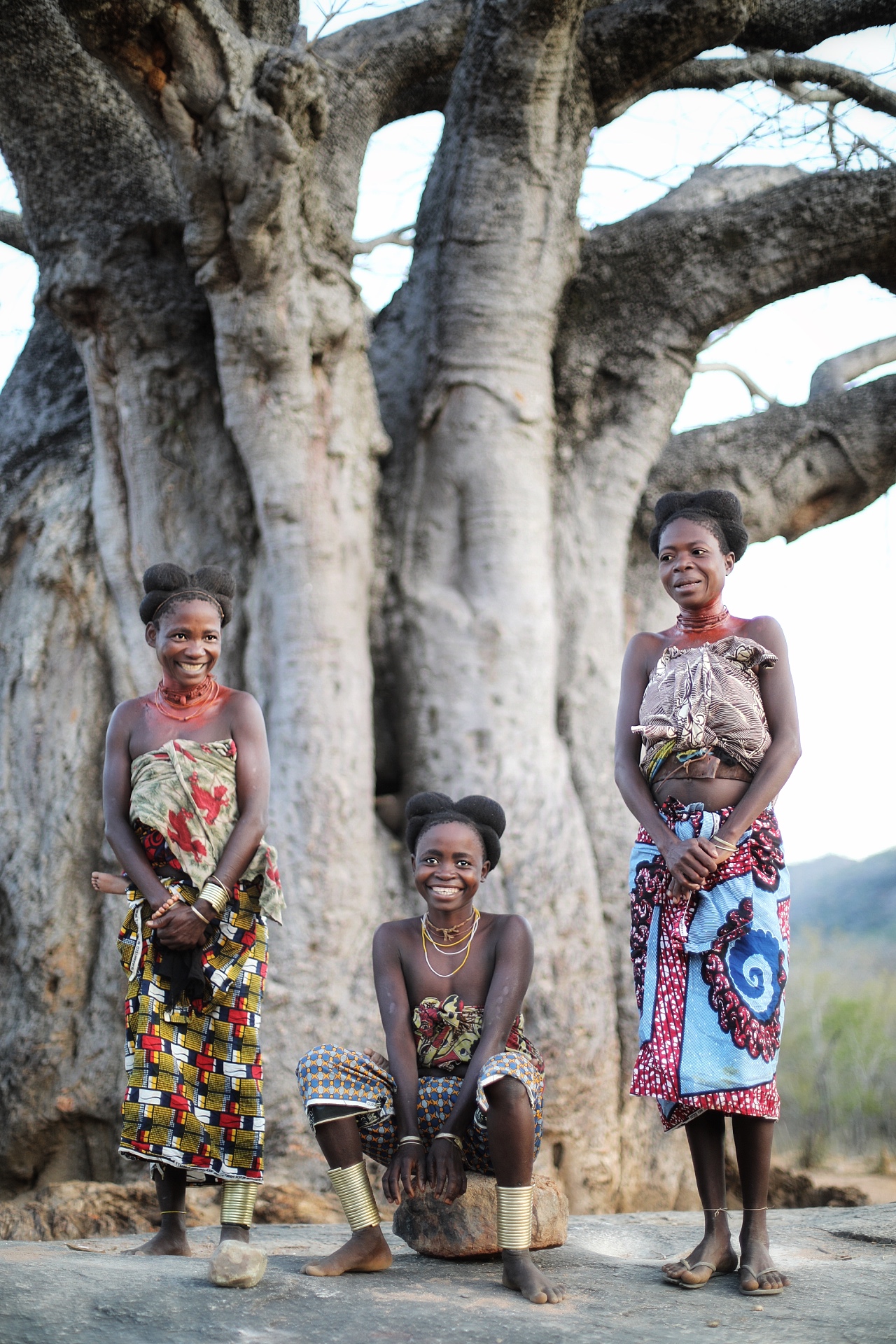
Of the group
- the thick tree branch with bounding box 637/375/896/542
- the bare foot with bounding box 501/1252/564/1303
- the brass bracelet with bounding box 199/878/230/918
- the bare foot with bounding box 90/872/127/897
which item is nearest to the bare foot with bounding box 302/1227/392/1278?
the bare foot with bounding box 501/1252/564/1303

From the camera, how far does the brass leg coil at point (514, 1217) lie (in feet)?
9.33

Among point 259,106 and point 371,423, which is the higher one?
point 259,106

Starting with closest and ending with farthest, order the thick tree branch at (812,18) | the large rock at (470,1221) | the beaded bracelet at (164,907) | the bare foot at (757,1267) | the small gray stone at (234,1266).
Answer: the small gray stone at (234,1266), the bare foot at (757,1267), the large rock at (470,1221), the beaded bracelet at (164,907), the thick tree branch at (812,18)

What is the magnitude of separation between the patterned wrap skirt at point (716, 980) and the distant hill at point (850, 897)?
46.9 ft

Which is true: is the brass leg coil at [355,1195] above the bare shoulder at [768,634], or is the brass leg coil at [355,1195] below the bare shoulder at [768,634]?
below

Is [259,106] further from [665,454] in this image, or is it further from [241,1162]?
[241,1162]

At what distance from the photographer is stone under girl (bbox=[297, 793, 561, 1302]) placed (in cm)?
287

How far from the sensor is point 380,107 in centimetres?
658

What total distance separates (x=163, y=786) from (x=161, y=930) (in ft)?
1.23

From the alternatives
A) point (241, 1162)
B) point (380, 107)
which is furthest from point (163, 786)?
point (380, 107)

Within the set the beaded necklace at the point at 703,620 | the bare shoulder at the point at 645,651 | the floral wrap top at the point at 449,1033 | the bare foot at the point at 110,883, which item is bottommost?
the floral wrap top at the point at 449,1033

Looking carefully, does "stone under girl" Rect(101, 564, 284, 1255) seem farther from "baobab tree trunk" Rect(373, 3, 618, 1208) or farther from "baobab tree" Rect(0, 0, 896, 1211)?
"baobab tree trunk" Rect(373, 3, 618, 1208)

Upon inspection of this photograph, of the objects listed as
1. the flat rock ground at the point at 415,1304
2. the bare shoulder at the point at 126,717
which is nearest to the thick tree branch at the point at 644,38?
the bare shoulder at the point at 126,717

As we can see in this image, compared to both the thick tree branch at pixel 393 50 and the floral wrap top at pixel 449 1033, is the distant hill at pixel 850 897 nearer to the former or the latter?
the thick tree branch at pixel 393 50
